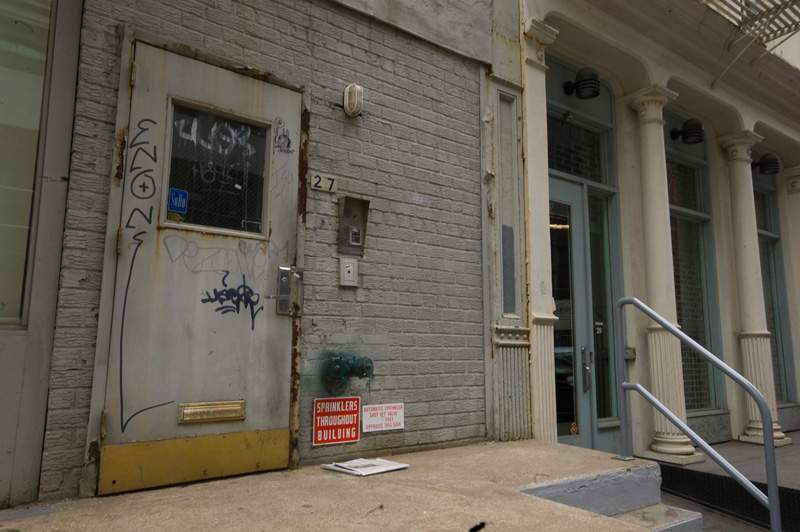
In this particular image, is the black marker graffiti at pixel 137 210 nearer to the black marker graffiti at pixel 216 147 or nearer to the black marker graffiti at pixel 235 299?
the black marker graffiti at pixel 216 147

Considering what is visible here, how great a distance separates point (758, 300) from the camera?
794 cm

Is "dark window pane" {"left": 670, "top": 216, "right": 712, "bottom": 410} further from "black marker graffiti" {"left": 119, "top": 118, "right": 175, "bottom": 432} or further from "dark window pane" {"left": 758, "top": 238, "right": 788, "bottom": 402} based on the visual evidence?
"black marker graffiti" {"left": 119, "top": 118, "right": 175, "bottom": 432}

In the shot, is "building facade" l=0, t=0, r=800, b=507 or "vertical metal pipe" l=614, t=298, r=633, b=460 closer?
"building facade" l=0, t=0, r=800, b=507

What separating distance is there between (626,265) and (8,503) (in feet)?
19.6

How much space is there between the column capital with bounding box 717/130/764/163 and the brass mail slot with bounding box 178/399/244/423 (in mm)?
7710

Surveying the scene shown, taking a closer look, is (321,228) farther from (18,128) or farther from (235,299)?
(18,128)

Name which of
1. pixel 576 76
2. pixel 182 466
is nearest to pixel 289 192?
pixel 182 466

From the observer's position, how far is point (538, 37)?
5.63m

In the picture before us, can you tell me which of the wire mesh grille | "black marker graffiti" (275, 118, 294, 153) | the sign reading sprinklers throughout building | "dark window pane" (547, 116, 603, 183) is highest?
the wire mesh grille

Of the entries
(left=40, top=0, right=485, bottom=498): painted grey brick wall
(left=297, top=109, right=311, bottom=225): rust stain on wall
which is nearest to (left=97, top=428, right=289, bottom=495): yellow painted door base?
(left=40, top=0, right=485, bottom=498): painted grey brick wall

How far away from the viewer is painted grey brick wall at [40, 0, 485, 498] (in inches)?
122

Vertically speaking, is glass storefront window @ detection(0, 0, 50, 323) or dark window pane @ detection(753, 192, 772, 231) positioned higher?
dark window pane @ detection(753, 192, 772, 231)

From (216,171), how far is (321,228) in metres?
0.79

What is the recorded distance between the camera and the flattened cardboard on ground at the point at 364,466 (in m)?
3.57
